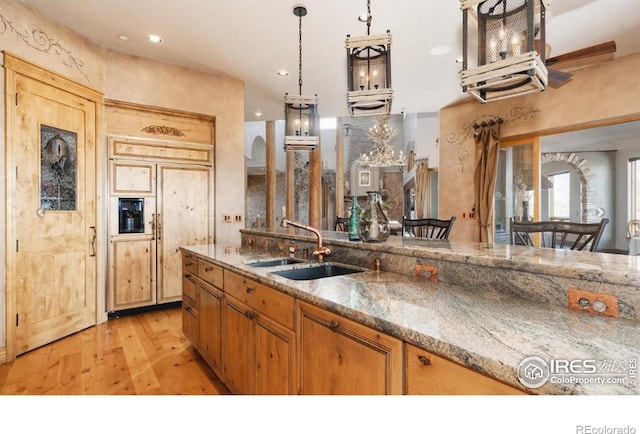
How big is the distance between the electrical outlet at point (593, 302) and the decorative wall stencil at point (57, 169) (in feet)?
13.0

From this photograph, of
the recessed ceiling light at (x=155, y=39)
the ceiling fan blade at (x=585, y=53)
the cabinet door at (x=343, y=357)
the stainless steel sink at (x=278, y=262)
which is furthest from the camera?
the recessed ceiling light at (x=155, y=39)

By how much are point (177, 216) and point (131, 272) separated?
0.83 m

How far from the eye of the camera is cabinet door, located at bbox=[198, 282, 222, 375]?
2219mm

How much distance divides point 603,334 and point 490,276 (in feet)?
1.60

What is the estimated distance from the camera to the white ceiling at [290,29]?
9.82 ft

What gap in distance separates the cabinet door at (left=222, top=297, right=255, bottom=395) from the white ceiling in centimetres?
263

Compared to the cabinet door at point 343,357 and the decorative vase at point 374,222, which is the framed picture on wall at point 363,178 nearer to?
the decorative vase at point 374,222

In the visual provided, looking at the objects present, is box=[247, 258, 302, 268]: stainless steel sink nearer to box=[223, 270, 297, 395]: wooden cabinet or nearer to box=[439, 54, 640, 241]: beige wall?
box=[223, 270, 297, 395]: wooden cabinet

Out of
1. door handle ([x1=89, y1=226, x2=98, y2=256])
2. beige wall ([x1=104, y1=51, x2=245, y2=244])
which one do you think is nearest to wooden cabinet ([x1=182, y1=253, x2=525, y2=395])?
door handle ([x1=89, y1=226, x2=98, y2=256])

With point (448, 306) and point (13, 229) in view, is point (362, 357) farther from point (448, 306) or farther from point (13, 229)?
point (13, 229)

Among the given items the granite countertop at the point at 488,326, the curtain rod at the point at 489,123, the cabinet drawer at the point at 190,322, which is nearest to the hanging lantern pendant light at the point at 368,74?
the granite countertop at the point at 488,326

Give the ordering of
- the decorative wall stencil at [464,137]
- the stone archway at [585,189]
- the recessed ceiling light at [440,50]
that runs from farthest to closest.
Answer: the stone archway at [585,189] < the decorative wall stencil at [464,137] < the recessed ceiling light at [440,50]
